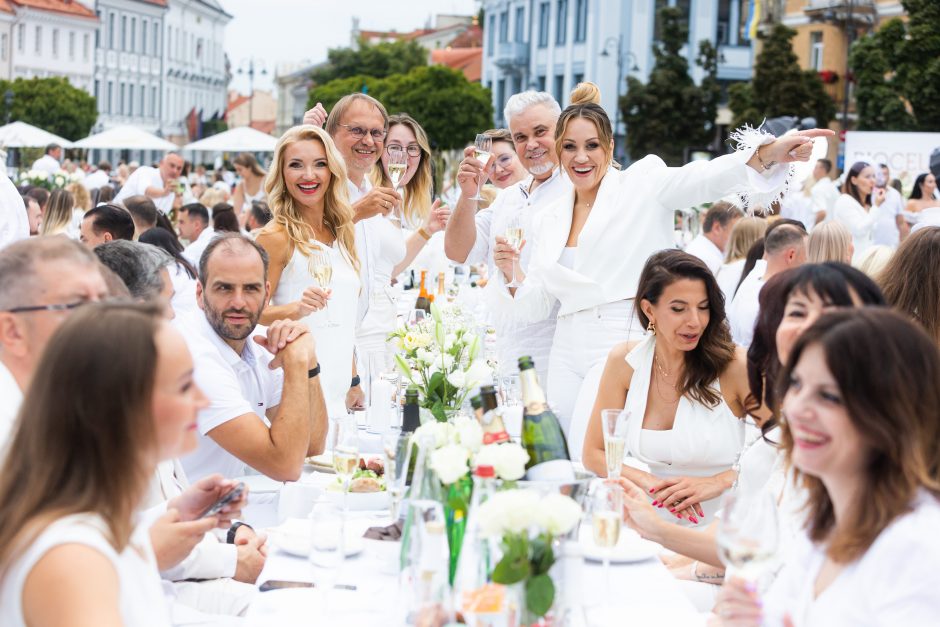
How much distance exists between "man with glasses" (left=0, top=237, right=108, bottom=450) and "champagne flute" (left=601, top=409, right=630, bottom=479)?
130cm

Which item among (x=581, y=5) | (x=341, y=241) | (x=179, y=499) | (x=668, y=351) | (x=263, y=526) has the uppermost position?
(x=581, y=5)

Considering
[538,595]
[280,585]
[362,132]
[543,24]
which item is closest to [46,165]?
[362,132]

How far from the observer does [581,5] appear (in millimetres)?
51312

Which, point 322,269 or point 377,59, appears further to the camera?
point 377,59

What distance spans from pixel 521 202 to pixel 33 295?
3.71m

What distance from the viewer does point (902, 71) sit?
25.5 m

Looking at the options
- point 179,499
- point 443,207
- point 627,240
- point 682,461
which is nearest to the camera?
point 179,499

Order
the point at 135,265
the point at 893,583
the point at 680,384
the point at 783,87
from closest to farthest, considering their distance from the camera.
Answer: the point at 893,583 < the point at 135,265 < the point at 680,384 < the point at 783,87

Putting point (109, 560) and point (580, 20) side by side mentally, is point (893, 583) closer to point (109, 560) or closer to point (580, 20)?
point (109, 560)

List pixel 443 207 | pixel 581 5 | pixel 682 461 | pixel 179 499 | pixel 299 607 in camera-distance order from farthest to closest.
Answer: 1. pixel 581 5
2. pixel 443 207
3. pixel 682 461
4. pixel 179 499
5. pixel 299 607

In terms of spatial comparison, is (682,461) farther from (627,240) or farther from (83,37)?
(83,37)

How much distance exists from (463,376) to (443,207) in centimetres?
273

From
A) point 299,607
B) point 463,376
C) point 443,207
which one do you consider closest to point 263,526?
point 463,376

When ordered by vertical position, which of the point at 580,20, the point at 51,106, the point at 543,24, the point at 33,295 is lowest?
the point at 33,295
